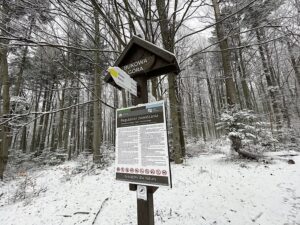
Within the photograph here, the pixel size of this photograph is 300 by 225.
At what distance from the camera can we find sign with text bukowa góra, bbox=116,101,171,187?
63.4 inches

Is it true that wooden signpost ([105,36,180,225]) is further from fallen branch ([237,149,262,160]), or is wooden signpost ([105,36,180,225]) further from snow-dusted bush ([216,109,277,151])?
fallen branch ([237,149,262,160])

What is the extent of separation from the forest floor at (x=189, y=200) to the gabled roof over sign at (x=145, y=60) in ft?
10.1

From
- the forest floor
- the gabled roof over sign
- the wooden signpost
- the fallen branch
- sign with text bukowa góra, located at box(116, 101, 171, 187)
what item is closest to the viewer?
sign with text bukowa góra, located at box(116, 101, 171, 187)

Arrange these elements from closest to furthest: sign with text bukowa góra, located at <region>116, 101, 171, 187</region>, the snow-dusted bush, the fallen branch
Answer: sign with text bukowa góra, located at <region>116, 101, 171, 187</region>, the snow-dusted bush, the fallen branch

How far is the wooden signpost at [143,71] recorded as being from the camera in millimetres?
1791

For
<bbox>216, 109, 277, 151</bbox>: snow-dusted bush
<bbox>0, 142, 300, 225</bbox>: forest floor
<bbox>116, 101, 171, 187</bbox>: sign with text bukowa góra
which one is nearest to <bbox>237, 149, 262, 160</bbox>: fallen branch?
<bbox>216, 109, 277, 151</bbox>: snow-dusted bush

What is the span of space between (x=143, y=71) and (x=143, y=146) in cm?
101

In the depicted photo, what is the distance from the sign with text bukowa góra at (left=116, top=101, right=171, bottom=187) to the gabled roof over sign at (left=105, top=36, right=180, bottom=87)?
1.83 ft

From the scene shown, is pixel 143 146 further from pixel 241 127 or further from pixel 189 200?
pixel 241 127

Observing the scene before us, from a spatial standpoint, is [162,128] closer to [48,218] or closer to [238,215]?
[238,215]

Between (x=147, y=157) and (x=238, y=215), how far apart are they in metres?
3.05

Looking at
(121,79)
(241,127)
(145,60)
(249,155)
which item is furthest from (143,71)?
(249,155)

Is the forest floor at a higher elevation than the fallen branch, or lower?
lower

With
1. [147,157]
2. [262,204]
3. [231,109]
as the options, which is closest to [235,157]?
[231,109]
